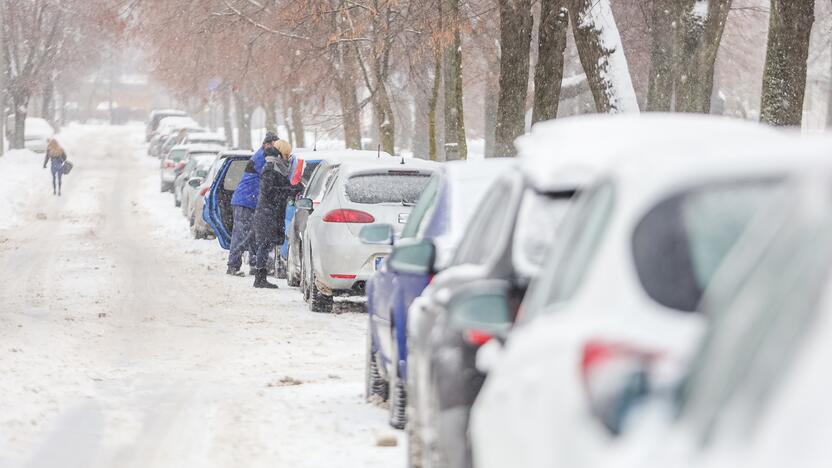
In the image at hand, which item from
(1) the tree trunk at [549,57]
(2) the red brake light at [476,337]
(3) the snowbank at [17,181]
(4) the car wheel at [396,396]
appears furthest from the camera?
(3) the snowbank at [17,181]

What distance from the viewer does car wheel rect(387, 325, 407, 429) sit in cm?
798

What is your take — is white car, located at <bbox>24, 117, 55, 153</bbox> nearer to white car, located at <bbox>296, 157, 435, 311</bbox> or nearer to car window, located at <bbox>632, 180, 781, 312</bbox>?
white car, located at <bbox>296, 157, 435, 311</bbox>

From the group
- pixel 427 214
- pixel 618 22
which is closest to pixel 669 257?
pixel 427 214

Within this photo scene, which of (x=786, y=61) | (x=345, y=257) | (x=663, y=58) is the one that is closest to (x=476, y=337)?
(x=345, y=257)

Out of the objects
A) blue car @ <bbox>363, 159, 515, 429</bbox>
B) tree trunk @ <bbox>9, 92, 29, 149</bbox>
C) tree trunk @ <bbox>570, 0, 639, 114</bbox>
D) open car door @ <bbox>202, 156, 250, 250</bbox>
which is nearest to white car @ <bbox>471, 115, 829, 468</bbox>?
blue car @ <bbox>363, 159, 515, 429</bbox>

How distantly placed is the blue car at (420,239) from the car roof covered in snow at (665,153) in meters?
3.29

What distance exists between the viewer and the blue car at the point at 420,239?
785 centimetres

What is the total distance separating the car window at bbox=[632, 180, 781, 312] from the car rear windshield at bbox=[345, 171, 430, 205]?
36.4ft

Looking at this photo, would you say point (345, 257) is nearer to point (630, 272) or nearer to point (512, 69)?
point (512, 69)

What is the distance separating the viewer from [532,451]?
3.26 metres

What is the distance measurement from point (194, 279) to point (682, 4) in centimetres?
693

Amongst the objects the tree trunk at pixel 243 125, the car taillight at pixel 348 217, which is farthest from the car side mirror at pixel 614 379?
the tree trunk at pixel 243 125

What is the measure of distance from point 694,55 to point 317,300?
557cm

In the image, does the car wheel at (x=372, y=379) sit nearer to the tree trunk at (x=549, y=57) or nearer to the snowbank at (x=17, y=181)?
the tree trunk at (x=549, y=57)
